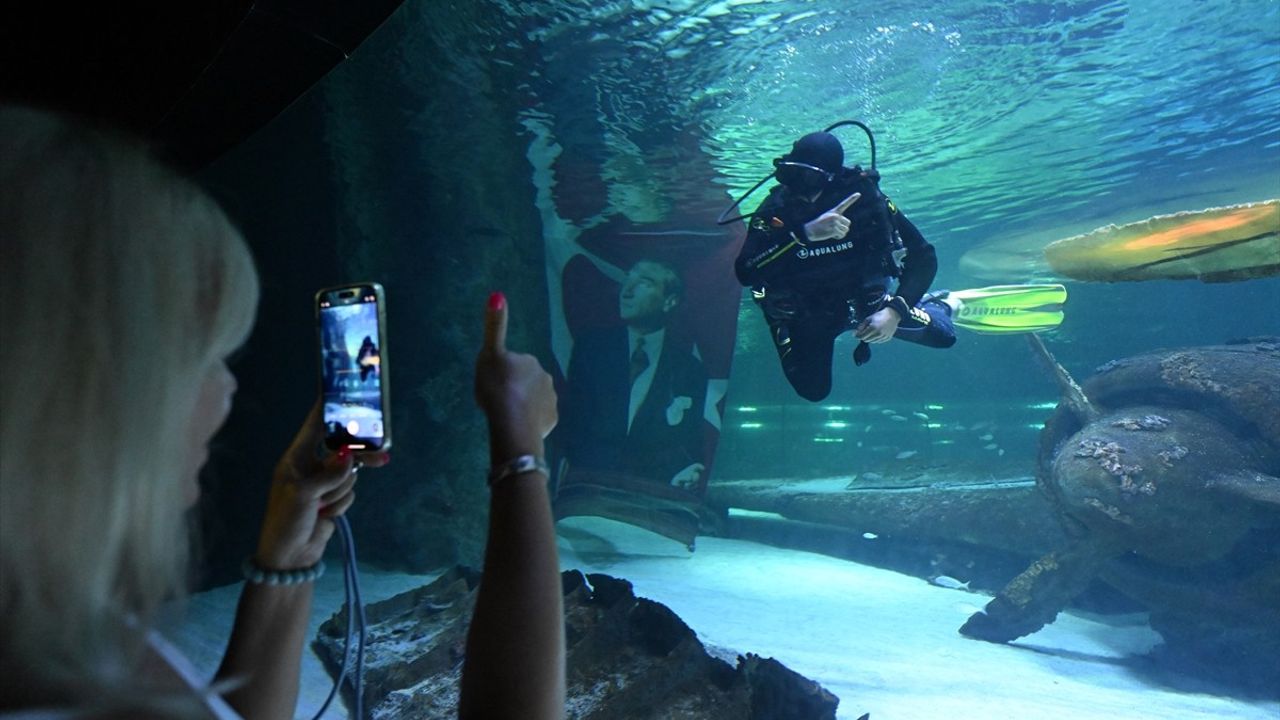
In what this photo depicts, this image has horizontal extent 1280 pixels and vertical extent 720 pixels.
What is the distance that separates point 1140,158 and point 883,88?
8400 millimetres

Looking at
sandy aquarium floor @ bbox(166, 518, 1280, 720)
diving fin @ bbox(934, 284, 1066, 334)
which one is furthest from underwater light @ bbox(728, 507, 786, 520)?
diving fin @ bbox(934, 284, 1066, 334)

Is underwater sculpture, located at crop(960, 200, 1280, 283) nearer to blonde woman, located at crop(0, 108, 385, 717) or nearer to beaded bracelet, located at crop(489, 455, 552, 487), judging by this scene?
beaded bracelet, located at crop(489, 455, 552, 487)

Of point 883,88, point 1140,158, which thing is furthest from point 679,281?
point 1140,158

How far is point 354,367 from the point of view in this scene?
5.48ft

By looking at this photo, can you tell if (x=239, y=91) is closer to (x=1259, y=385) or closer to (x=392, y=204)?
(x=392, y=204)

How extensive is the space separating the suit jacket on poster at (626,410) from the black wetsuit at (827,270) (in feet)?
16.2

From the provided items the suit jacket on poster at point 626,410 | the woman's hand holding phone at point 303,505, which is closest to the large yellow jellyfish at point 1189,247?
the suit jacket on poster at point 626,410

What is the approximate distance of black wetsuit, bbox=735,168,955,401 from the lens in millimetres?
5797

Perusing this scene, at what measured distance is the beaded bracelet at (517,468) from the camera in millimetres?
1103

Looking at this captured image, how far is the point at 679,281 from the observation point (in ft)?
39.4

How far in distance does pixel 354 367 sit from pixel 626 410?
9.59m

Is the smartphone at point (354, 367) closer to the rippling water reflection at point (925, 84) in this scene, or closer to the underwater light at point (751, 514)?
the rippling water reflection at point (925, 84)

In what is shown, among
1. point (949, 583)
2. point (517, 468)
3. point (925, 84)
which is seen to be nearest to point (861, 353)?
point (517, 468)

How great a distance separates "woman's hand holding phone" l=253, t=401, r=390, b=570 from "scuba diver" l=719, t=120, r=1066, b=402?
184 inches
